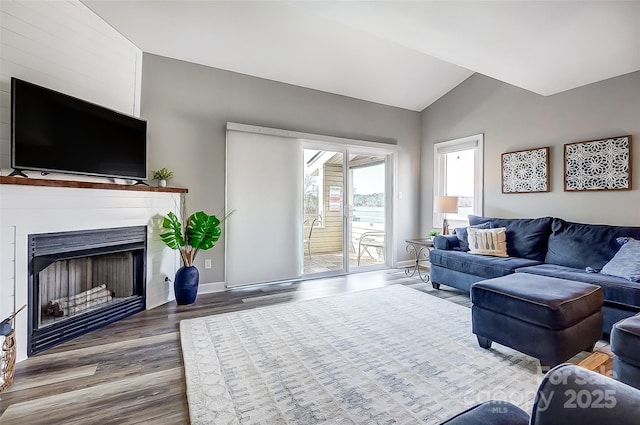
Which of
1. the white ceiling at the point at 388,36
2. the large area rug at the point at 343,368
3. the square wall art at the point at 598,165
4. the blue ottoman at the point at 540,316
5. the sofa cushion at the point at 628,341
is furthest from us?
the square wall art at the point at 598,165

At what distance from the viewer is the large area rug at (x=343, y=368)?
62.9 inches

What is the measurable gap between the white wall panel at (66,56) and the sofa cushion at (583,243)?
4839 mm

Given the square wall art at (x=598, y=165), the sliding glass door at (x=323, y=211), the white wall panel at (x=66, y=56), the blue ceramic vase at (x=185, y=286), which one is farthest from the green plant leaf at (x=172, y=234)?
the square wall art at (x=598, y=165)

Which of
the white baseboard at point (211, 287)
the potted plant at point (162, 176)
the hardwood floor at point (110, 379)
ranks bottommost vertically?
the hardwood floor at point (110, 379)

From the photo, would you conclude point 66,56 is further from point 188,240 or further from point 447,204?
point 447,204

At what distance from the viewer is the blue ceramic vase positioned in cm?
328

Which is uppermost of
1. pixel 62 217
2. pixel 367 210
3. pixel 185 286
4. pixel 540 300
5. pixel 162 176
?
pixel 162 176

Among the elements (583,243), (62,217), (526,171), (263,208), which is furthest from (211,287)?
(526,171)

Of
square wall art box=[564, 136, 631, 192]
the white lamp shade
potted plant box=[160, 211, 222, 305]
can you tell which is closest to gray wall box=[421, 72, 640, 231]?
square wall art box=[564, 136, 631, 192]

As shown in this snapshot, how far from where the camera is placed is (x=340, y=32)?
11.8ft

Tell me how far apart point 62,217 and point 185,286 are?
1.31 metres

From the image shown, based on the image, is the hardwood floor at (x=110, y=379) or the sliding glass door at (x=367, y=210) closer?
the hardwood floor at (x=110, y=379)

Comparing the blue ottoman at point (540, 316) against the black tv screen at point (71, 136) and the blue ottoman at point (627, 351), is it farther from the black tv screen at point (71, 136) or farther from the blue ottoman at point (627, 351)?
the black tv screen at point (71, 136)

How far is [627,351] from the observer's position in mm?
1510
